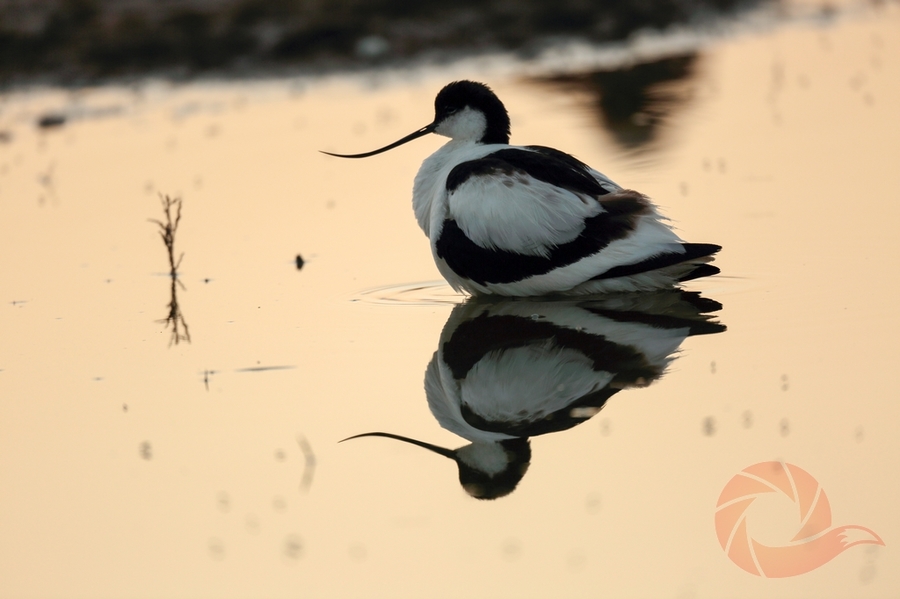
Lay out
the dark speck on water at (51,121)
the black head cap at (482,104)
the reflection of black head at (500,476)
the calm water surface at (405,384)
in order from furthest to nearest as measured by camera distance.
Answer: the dark speck on water at (51,121) < the black head cap at (482,104) < the reflection of black head at (500,476) < the calm water surface at (405,384)

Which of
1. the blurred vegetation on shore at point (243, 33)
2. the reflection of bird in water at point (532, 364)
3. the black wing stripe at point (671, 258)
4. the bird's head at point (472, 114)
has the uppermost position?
the blurred vegetation on shore at point (243, 33)

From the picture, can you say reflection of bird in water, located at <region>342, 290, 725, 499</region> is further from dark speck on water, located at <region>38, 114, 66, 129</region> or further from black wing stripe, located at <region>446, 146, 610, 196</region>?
dark speck on water, located at <region>38, 114, 66, 129</region>

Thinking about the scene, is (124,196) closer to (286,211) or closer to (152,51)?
(286,211)

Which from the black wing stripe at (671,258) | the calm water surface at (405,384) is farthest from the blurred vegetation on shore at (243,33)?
the black wing stripe at (671,258)

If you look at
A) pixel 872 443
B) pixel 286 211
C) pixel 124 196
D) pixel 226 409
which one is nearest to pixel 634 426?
pixel 872 443

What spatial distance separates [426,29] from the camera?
14.3 metres

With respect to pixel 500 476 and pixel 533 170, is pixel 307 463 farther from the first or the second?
pixel 533 170

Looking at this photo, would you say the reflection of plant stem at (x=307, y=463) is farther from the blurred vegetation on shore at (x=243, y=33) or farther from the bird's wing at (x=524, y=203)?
the blurred vegetation on shore at (x=243, y=33)

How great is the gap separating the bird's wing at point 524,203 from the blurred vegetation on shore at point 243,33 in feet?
24.9

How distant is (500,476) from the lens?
14.3 feet

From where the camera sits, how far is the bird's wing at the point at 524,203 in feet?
20.1

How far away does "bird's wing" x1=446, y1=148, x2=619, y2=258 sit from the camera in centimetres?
612

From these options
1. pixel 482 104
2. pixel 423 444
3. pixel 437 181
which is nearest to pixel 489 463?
pixel 423 444

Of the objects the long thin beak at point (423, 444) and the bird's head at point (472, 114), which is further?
the bird's head at point (472, 114)
